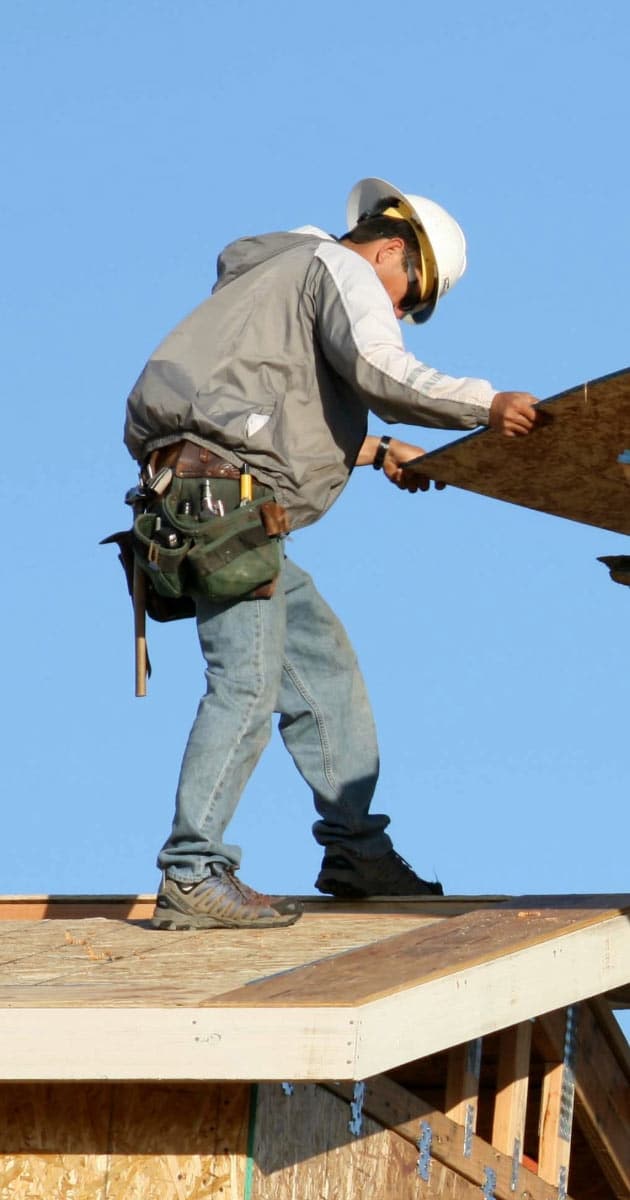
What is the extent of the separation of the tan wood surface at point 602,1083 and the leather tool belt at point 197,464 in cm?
180


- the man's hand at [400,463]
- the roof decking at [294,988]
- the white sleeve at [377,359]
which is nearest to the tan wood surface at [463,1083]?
the roof decking at [294,988]

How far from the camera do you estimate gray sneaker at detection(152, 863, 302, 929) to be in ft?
17.7

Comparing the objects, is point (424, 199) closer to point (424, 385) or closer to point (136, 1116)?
point (424, 385)

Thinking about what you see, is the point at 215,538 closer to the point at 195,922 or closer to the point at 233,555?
the point at 233,555

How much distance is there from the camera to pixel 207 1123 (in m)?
4.12

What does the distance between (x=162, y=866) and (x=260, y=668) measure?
0.63 m

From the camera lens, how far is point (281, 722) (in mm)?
6414

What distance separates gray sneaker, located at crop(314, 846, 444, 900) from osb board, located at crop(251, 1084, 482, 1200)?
1548 millimetres

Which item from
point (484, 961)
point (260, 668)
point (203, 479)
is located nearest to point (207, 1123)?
point (484, 961)

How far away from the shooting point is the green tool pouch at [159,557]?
217 inches

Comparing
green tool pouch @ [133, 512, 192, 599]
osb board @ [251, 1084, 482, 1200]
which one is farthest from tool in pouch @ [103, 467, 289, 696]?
osb board @ [251, 1084, 482, 1200]

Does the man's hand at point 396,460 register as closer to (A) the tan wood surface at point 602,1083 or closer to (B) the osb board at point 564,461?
(B) the osb board at point 564,461

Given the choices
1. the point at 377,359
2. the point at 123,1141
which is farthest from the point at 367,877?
the point at 123,1141

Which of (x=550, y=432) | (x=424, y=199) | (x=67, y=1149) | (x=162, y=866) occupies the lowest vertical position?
(x=67, y=1149)
